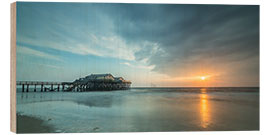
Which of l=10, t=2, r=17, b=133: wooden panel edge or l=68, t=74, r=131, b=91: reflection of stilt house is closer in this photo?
l=10, t=2, r=17, b=133: wooden panel edge

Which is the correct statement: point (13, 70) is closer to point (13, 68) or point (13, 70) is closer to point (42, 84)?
point (13, 68)

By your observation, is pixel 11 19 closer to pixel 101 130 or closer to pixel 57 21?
pixel 57 21

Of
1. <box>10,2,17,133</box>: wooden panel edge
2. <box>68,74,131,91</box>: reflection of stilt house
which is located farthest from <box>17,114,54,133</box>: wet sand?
<box>68,74,131,91</box>: reflection of stilt house

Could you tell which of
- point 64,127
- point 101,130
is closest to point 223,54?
point 101,130

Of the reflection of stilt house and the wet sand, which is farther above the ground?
the reflection of stilt house

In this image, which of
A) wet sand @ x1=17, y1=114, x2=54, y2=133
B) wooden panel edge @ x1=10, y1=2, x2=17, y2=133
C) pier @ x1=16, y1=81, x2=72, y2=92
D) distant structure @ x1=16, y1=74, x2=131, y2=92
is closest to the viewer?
wet sand @ x1=17, y1=114, x2=54, y2=133

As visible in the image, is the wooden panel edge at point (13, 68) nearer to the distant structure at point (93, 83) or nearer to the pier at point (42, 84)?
the pier at point (42, 84)

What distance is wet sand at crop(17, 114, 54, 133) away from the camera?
13.1 ft

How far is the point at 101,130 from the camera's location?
4094 millimetres

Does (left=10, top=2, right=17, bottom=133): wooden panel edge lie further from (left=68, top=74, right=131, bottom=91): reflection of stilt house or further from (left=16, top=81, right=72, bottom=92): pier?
(left=68, top=74, right=131, bottom=91): reflection of stilt house

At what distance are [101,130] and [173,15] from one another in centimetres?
442

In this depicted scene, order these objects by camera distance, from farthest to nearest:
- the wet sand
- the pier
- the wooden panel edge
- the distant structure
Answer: the distant structure → the pier → the wooden panel edge → the wet sand

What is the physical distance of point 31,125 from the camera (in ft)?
13.5

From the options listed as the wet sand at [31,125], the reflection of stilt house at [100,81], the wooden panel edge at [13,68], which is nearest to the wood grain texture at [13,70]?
the wooden panel edge at [13,68]
